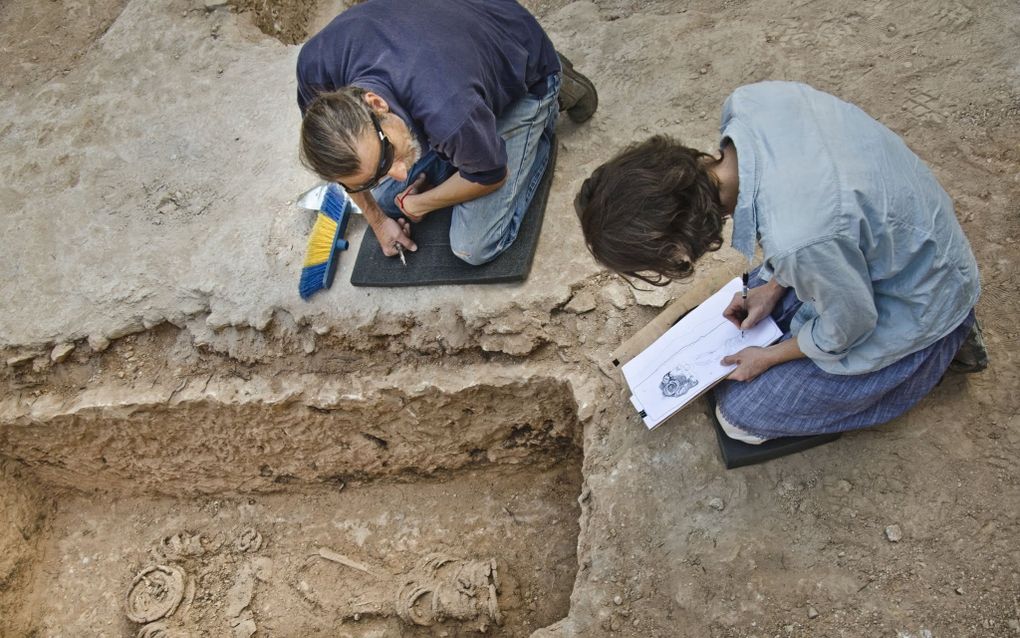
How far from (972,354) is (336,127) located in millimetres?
2159

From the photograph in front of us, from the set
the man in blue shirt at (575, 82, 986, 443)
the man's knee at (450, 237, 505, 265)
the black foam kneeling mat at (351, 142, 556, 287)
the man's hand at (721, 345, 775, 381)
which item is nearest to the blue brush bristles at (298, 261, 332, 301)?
the black foam kneeling mat at (351, 142, 556, 287)

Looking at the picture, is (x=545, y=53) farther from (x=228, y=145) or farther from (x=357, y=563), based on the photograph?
(x=357, y=563)

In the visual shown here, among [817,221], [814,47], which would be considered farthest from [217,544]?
[814,47]

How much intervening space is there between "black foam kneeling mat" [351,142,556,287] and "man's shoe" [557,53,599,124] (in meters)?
0.22

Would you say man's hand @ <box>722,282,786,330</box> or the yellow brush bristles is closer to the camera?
man's hand @ <box>722,282,786,330</box>

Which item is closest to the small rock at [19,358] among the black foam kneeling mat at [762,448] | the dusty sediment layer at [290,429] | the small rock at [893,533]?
the dusty sediment layer at [290,429]

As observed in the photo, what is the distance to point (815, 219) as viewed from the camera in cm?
170

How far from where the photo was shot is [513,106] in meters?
3.12

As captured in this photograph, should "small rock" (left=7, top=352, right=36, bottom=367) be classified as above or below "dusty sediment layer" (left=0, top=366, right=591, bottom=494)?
above

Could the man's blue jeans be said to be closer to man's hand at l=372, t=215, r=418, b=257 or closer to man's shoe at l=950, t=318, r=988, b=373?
man's hand at l=372, t=215, r=418, b=257

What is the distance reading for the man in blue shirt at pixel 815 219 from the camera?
173cm

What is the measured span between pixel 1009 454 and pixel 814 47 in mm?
2096

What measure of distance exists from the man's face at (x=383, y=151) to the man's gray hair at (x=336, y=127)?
0.10 feet

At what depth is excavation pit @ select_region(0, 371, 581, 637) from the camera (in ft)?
10.7
